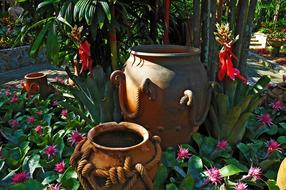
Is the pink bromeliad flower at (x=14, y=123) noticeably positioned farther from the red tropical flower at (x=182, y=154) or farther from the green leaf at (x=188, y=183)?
the green leaf at (x=188, y=183)

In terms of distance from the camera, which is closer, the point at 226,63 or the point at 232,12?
the point at 226,63

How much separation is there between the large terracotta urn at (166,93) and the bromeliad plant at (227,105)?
0.11 metres

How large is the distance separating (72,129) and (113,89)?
0.42m

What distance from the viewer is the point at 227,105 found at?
205cm

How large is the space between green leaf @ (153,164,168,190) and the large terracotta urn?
1.04ft

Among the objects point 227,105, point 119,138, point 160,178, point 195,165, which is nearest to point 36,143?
point 119,138

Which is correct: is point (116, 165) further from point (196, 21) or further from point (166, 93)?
point (196, 21)

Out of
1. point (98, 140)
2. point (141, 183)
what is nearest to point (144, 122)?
point (98, 140)

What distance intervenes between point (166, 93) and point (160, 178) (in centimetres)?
49

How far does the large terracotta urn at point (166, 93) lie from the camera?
1.83 m

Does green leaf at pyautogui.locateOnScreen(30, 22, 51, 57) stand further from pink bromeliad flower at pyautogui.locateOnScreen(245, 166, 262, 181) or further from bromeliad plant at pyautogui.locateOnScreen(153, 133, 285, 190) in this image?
pink bromeliad flower at pyautogui.locateOnScreen(245, 166, 262, 181)

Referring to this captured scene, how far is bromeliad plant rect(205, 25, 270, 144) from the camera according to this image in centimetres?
195

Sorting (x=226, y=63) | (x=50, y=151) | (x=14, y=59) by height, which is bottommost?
(x=14, y=59)

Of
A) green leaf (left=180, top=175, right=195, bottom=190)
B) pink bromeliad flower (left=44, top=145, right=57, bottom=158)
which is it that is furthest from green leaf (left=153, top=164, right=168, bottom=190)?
pink bromeliad flower (left=44, top=145, right=57, bottom=158)
